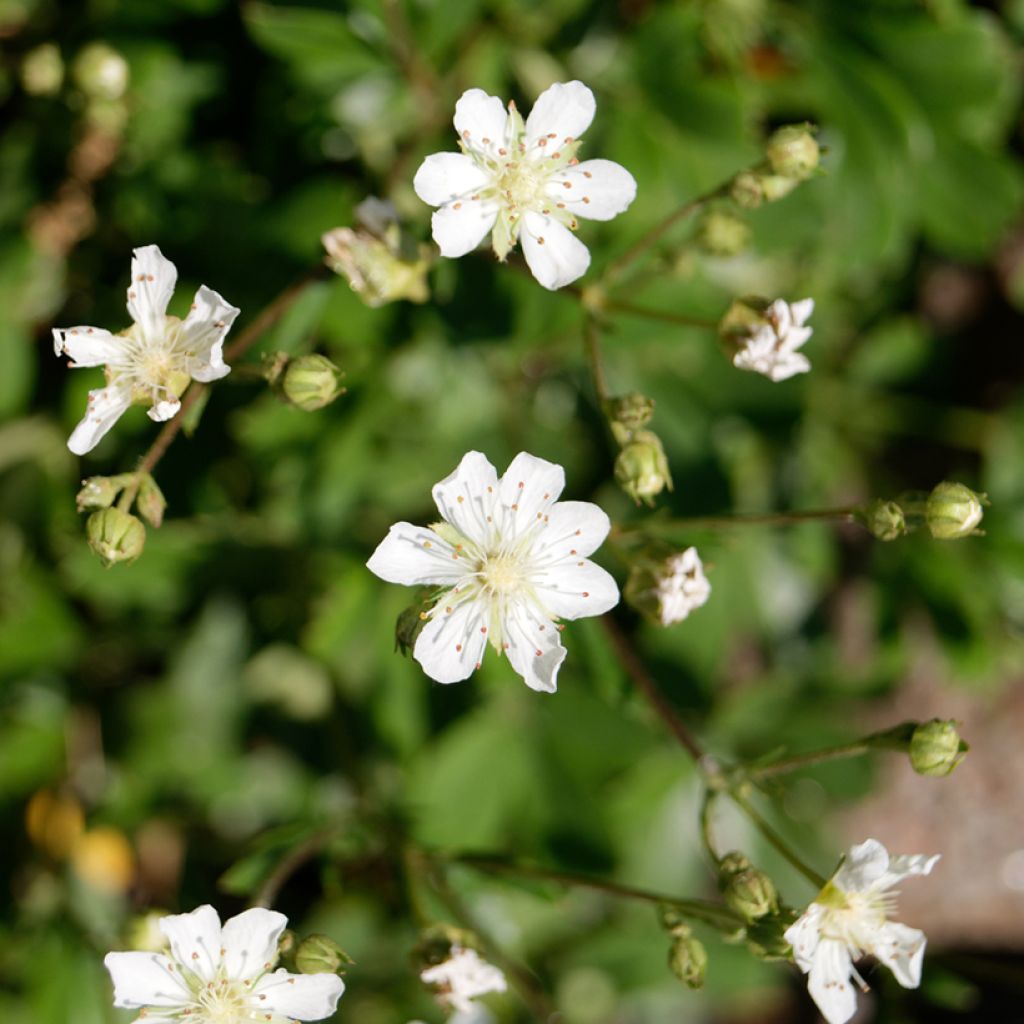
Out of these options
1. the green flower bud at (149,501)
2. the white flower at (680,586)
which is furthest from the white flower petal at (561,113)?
the green flower bud at (149,501)

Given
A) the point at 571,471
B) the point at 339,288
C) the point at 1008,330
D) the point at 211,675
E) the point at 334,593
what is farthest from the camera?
the point at 1008,330

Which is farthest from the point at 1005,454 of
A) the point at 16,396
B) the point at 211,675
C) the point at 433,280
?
the point at 16,396

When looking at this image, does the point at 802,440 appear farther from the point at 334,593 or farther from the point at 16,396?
the point at 16,396

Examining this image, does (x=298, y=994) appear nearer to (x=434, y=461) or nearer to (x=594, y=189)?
(x=434, y=461)

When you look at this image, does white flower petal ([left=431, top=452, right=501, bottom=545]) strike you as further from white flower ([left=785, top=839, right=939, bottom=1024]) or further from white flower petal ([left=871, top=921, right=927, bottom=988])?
white flower petal ([left=871, top=921, right=927, bottom=988])

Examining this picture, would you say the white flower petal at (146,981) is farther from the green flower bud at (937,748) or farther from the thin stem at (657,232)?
the thin stem at (657,232)
